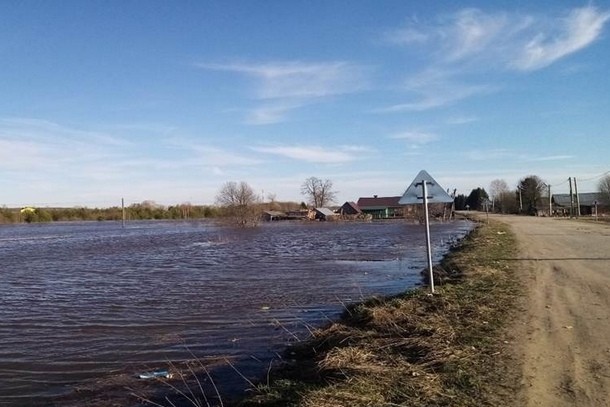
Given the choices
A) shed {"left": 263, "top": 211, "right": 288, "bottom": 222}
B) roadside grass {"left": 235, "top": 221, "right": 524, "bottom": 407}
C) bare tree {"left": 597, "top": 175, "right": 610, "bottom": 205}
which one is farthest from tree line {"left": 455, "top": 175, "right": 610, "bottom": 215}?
roadside grass {"left": 235, "top": 221, "right": 524, "bottom": 407}

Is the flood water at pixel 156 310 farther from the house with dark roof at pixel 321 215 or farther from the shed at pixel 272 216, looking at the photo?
the shed at pixel 272 216

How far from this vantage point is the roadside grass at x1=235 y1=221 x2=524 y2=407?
17.9ft

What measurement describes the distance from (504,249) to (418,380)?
17.6 m

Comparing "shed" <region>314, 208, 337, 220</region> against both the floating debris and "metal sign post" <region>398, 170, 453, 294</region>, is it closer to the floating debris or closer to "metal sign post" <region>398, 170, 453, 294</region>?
"metal sign post" <region>398, 170, 453, 294</region>

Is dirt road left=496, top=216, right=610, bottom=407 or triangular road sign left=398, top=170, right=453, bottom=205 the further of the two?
triangular road sign left=398, top=170, right=453, bottom=205

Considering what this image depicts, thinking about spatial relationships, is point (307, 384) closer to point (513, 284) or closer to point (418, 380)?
point (418, 380)

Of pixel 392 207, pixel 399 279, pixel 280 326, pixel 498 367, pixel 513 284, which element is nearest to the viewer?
pixel 498 367

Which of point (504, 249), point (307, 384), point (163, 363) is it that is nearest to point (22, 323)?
point (163, 363)

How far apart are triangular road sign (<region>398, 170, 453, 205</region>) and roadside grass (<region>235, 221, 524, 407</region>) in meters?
1.97

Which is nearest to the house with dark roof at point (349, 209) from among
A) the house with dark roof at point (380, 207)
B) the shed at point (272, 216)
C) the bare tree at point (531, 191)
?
the house with dark roof at point (380, 207)

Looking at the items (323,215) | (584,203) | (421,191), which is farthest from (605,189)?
(421,191)

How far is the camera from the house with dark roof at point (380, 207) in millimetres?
128512

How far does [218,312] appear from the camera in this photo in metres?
13.2

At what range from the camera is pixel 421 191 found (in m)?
11.2
